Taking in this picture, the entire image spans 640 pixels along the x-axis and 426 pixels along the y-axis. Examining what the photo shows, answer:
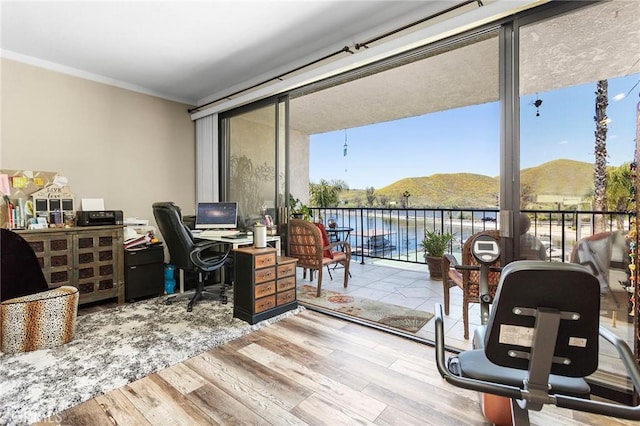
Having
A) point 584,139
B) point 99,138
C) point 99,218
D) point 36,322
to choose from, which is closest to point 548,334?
point 584,139

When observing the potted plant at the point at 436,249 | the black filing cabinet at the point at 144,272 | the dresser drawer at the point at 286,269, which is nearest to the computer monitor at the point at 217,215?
the black filing cabinet at the point at 144,272

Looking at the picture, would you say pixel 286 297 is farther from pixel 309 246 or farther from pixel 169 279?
pixel 169 279

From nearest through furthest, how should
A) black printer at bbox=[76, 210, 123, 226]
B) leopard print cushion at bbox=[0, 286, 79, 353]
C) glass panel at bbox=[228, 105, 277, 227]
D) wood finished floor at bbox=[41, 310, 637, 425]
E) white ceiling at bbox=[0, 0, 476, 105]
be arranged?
wood finished floor at bbox=[41, 310, 637, 425] < leopard print cushion at bbox=[0, 286, 79, 353] < white ceiling at bbox=[0, 0, 476, 105] < black printer at bbox=[76, 210, 123, 226] < glass panel at bbox=[228, 105, 277, 227]

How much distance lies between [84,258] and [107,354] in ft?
4.72

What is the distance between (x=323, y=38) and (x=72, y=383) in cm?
331

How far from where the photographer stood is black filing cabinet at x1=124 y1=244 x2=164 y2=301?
3.44m

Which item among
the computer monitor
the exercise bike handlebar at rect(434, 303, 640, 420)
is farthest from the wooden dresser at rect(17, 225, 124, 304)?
the exercise bike handlebar at rect(434, 303, 640, 420)

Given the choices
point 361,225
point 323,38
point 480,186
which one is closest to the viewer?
point 323,38

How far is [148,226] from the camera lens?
396 centimetres

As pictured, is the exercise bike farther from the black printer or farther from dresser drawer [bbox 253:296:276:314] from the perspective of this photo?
the black printer

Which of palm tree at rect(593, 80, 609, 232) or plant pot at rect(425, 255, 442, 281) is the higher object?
palm tree at rect(593, 80, 609, 232)

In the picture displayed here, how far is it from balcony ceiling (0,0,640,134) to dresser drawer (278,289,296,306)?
96.6 inches

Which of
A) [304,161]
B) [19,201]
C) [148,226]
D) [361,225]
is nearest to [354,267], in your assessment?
[361,225]

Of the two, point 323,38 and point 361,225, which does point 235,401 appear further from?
point 361,225
